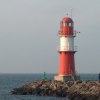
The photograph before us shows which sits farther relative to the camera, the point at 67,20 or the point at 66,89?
the point at 67,20

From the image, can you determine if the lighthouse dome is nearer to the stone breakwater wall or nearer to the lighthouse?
the lighthouse

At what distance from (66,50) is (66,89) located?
406cm

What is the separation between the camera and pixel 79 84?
4344cm

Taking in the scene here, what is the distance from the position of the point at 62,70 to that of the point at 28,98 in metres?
4.66

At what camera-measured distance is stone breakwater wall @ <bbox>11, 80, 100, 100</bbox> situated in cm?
3964

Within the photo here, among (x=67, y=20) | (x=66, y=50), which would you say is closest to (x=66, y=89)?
(x=66, y=50)

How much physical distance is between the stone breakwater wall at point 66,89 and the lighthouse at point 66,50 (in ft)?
4.71

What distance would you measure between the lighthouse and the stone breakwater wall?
143 centimetres

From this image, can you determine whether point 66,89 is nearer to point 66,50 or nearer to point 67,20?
point 66,50

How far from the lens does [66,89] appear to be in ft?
143

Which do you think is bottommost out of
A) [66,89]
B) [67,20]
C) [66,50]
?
[66,89]

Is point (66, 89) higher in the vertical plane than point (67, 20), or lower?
lower

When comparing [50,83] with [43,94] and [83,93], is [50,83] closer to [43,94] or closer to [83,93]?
[43,94]

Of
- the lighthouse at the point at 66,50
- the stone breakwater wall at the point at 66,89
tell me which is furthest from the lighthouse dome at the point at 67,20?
the stone breakwater wall at the point at 66,89
